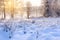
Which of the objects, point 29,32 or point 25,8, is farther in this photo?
point 25,8

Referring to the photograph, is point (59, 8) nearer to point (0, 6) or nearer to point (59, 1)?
point (59, 1)

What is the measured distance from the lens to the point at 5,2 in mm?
42844

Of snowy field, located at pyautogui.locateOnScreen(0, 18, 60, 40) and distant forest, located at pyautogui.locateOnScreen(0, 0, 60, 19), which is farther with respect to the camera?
distant forest, located at pyautogui.locateOnScreen(0, 0, 60, 19)

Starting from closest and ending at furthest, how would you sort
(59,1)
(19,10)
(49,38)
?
1. (49,38)
2. (59,1)
3. (19,10)

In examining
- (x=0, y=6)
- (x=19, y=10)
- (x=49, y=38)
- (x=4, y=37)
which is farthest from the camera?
(x=19, y=10)

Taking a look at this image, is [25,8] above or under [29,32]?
above

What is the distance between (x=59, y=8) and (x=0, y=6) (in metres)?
13.3

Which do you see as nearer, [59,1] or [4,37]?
[4,37]

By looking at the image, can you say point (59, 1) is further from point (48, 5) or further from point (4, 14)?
point (4, 14)

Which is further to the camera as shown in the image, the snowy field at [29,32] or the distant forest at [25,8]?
the distant forest at [25,8]

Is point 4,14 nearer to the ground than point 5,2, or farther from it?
nearer to the ground

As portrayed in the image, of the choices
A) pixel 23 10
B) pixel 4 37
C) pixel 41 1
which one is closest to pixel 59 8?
pixel 41 1

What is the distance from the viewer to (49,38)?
8625 mm

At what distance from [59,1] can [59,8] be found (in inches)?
75.5
